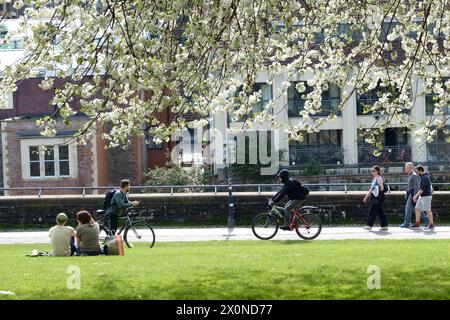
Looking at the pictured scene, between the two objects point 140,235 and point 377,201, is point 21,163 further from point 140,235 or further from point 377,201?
point 140,235

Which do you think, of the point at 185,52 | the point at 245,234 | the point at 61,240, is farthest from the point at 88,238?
the point at 245,234

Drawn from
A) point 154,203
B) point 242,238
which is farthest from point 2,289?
point 154,203

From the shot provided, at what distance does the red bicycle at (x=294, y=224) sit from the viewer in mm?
20266

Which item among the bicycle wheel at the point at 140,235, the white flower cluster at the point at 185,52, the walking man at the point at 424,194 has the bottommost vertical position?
the bicycle wheel at the point at 140,235

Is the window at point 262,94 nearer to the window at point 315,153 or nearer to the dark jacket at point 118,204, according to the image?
the dark jacket at point 118,204

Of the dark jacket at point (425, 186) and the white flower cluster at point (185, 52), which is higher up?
the white flower cluster at point (185, 52)

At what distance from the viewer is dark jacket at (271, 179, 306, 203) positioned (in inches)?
790

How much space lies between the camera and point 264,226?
20.6m

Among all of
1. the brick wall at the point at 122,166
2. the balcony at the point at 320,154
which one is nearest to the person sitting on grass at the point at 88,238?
the brick wall at the point at 122,166

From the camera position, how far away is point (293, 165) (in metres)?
47.4

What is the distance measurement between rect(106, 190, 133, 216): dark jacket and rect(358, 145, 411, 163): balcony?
3094 centimetres

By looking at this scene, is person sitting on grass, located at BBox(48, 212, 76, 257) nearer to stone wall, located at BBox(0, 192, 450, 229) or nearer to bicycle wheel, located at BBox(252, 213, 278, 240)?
bicycle wheel, located at BBox(252, 213, 278, 240)

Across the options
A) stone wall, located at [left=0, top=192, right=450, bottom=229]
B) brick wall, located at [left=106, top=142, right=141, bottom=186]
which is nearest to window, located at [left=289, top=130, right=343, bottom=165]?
brick wall, located at [left=106, top=142, right=141, bottom=186]

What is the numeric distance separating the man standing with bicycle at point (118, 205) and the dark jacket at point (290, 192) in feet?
10.5
